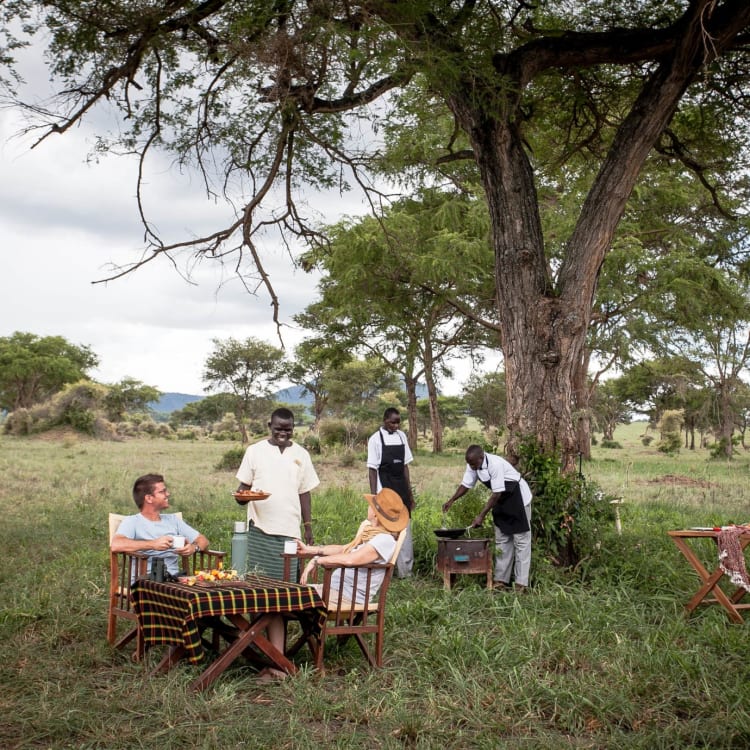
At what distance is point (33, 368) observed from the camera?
54.3m

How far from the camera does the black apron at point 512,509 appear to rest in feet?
26.7

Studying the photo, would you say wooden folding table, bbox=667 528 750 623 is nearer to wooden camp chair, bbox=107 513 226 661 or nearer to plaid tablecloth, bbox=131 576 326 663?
plaid tablecloth, bbox=131 576 326 663

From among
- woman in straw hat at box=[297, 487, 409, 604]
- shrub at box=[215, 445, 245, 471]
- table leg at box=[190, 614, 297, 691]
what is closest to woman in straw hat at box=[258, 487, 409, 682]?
woman in straw hat at box=[297, 487, 409, 604]

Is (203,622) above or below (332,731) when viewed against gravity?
above

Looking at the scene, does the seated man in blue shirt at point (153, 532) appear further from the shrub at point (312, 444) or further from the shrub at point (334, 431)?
the shrub at point (334, 431)

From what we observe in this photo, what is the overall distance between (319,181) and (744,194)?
34.5 ft

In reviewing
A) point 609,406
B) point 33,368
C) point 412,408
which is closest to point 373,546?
point 412,408

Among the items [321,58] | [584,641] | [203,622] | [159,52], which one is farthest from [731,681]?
[159,52]

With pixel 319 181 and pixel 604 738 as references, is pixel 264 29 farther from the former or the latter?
pixel 604 738

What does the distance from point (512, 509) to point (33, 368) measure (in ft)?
169

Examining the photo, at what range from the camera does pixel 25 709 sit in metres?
4.91

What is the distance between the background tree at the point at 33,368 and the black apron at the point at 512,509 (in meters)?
49.9

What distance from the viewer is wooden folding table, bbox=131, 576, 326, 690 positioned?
5.25m

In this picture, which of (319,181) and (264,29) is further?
(319,181)
